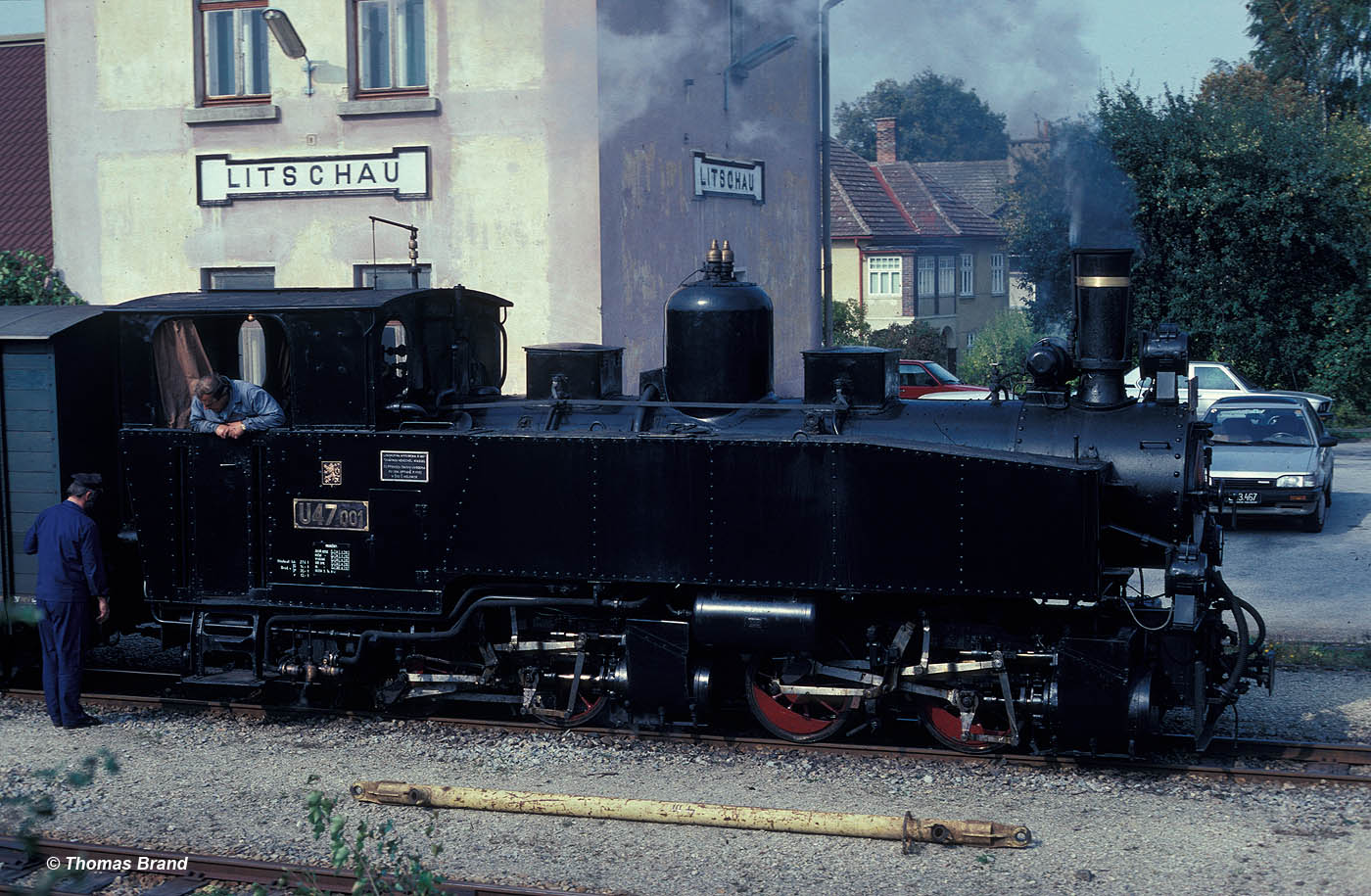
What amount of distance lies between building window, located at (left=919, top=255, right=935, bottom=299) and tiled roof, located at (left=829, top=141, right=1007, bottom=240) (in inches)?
28.1

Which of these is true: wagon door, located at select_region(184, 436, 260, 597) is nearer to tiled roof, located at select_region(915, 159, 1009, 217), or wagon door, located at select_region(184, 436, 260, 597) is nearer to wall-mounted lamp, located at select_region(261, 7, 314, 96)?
wall-mounted lamp, located at select_region(261, 7, 314, 96)

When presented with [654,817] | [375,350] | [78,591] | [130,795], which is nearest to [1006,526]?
[654,817]

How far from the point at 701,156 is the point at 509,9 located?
2994 millimetres

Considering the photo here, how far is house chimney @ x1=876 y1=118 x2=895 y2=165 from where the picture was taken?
155ft

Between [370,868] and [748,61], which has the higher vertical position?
[748,61]

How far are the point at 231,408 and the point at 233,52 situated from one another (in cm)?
821

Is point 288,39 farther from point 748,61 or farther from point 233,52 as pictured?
point 748,61

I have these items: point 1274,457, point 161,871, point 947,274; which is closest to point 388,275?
point 161,871

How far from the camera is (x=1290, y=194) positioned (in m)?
25.5

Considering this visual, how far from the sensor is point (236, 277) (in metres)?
15.9

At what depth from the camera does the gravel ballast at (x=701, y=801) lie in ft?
20.8

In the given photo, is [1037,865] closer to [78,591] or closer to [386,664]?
[386,664]

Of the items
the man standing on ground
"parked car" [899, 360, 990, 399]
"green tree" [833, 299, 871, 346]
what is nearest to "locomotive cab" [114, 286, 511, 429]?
the man standing on ground

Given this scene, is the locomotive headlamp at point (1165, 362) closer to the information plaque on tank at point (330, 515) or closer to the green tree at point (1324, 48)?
the information plaque on tank at point (330, 515)
